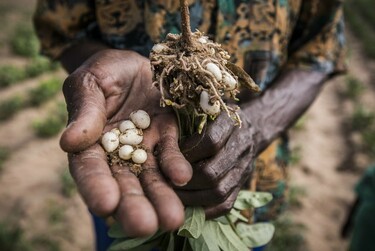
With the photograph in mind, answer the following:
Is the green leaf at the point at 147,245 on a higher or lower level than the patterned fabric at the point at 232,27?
lower

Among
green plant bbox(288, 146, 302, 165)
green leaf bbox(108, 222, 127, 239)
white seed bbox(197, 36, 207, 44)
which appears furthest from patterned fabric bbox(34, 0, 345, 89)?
green plant bbox(288, 146, 302, 165)

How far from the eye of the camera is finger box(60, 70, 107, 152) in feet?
3.11

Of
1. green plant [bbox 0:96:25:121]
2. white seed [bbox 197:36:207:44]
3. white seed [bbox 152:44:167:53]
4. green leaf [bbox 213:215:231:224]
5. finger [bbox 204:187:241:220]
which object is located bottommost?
green plant [bbox 0:96:25:121]

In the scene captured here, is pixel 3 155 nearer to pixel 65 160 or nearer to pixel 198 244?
pixel 65 160

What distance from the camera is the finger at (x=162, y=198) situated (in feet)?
2.91

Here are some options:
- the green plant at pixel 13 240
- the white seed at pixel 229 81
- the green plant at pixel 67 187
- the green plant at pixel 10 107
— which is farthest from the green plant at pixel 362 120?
the white seed at pixel 229 81

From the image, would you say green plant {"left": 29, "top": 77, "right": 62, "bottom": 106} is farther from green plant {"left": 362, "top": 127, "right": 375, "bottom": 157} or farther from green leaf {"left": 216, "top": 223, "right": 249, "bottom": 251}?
green leaf {"left": 216, "top": 223, "right": 249, "bottom": 251}

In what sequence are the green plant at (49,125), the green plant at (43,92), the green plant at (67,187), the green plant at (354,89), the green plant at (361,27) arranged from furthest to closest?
the green plant at (361,27) → the green plant at (354,89) → the green plant at (43,92) → the green plant at (49,125) → the green plant at (67,187)

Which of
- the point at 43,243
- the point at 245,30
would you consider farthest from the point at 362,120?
the point at 245,30

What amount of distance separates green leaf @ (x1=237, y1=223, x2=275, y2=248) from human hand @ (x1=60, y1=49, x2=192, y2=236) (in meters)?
0.48

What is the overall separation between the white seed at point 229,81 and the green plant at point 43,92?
372 cm

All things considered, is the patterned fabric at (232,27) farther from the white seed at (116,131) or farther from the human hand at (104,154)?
the white seed at (116,131)

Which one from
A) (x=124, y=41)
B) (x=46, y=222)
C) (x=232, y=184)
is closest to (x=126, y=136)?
(x=232, y=184)

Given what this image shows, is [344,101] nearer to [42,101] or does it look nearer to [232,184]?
[42,101]
